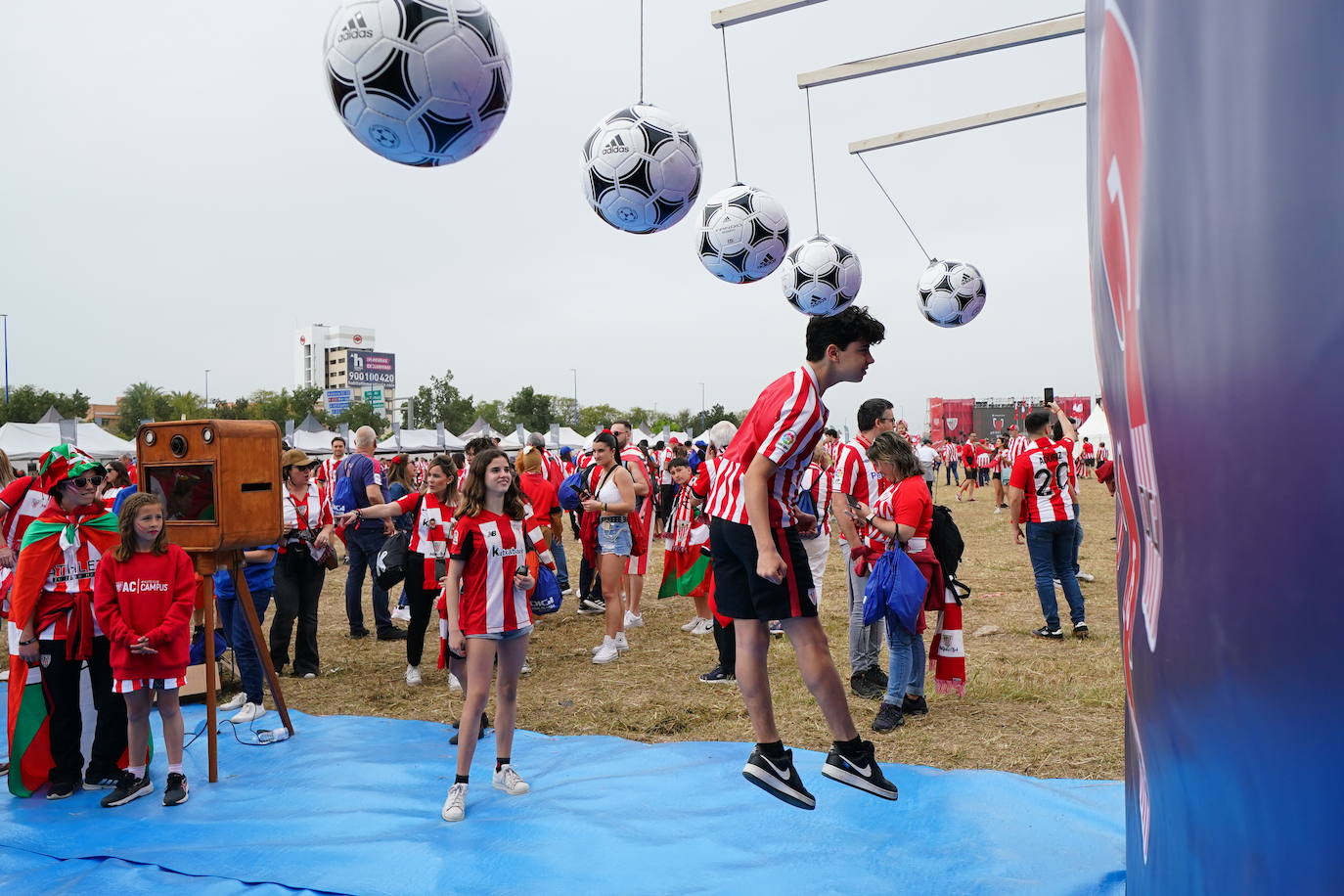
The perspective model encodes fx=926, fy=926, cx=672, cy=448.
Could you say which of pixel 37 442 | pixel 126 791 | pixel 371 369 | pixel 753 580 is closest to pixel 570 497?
pixel 126 791

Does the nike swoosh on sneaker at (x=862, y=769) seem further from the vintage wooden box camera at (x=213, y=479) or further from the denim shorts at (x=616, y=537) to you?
the denim shorts at (x=616, y=537)

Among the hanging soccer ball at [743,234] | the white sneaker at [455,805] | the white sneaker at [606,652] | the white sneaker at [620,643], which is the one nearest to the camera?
the white sneaker at [455,805]

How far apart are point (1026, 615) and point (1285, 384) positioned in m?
8.84

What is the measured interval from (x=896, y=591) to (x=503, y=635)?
235 centimetres

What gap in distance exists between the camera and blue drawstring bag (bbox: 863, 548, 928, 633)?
555 centimetres

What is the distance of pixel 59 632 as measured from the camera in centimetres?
516

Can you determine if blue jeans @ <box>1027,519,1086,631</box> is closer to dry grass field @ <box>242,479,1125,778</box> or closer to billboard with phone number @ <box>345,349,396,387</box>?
dry grass field @ <box>242,479,1125,778</box>

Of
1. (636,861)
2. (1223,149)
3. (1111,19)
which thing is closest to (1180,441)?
(1223,149)

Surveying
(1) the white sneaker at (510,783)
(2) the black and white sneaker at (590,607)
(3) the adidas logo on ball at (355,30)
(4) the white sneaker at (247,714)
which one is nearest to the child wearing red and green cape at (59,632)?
(4) the white sneaker at (247,714)

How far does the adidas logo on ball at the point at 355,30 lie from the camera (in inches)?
138

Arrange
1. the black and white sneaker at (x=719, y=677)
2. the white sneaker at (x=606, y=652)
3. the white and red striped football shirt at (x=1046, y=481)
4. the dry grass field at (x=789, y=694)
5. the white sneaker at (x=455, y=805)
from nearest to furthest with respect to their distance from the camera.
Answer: the white sneaker at (x=455, y=805)
the dry grass field at (x=789, y=694)
the black and white sneaker at (x=719, y=677)
the white and red striped football shirt at (x=1046, y=481)
the white sneaker at (x=606, y=652)

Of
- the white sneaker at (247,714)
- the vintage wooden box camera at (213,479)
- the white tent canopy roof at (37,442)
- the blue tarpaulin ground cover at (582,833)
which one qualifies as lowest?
the blue tarpaulin ground cover at (582,833)

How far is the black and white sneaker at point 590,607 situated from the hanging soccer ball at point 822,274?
4626mm

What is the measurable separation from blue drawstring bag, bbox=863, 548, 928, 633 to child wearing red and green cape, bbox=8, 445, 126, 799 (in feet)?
14.6
